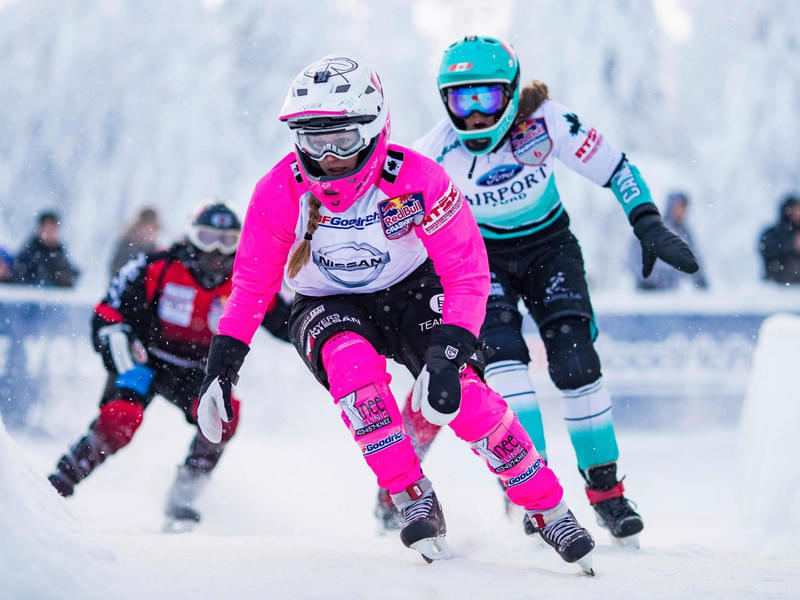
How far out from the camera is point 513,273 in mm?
4609


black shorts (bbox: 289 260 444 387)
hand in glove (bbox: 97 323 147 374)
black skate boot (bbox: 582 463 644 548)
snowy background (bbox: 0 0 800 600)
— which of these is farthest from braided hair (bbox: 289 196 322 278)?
snowy background (bbox: 0 0 800 600)

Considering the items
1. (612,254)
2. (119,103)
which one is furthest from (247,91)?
(612,254)

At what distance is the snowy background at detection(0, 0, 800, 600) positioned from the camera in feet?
23.6

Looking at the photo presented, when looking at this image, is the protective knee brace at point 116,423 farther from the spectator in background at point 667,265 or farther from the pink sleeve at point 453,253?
the spectator in background at point 667,265

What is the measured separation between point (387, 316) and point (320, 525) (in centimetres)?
265

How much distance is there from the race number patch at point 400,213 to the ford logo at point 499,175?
1031mm

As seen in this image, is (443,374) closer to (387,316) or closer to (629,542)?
(387,316)

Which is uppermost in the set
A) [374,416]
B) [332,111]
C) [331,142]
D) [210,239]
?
[332,111]

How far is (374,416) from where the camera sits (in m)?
3.33

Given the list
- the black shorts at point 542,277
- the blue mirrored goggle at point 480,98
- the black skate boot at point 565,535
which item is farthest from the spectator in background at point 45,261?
the black skate boot at point 565,535

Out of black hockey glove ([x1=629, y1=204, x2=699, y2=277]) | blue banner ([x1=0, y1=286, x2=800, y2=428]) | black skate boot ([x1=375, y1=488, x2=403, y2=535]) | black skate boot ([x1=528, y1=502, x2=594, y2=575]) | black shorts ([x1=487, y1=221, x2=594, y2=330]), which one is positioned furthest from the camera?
blue banner ([x1=0, y1=286, x2=800, y2=428])

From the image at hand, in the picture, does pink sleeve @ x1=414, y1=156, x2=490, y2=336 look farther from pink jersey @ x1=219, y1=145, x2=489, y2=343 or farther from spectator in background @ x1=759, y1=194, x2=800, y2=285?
spectator in background @ x1=759, y1=194, x2=800, y2=285

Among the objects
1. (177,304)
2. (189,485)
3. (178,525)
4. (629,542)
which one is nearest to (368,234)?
(629,542)

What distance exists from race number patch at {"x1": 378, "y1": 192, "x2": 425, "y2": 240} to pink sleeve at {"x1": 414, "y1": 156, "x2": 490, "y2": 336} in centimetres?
3
